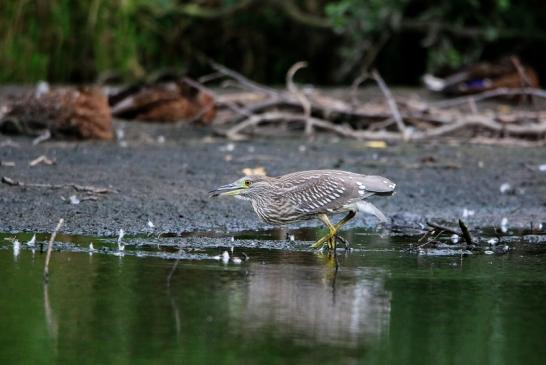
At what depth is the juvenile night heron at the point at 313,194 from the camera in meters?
8.52

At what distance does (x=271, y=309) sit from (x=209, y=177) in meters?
5.21

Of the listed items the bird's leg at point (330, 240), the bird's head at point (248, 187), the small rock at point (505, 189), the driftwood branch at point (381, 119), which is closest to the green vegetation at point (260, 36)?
the driftwood branch at point (381, 119)

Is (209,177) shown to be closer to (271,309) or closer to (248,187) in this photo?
(248,187)

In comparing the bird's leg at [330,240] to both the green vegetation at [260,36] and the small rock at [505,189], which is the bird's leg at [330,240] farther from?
the green vegetation at [260,36]

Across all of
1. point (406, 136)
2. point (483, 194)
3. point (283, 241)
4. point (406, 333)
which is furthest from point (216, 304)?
point (406, 136)

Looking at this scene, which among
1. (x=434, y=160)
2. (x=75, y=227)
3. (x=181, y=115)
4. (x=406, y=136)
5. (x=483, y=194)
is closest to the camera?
(x=75, y=227)

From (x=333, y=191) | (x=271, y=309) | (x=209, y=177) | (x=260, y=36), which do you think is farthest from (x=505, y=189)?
(x=260, y=36)

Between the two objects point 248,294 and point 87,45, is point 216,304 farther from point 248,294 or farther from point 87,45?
point 87,45

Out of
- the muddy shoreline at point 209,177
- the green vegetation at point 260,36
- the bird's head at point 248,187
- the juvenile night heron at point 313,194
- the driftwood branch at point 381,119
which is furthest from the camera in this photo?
the green vegetation at point 260,36

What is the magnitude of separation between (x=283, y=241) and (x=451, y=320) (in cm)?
265

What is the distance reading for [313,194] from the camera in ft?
28.1

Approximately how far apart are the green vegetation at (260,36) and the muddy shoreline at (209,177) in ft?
12.9

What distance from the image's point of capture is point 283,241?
871 cm

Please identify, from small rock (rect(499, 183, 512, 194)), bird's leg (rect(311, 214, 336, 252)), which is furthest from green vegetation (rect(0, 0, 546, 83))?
bird's leg (rect(311, 214, 336, 252))
